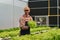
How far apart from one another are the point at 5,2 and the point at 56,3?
577cm

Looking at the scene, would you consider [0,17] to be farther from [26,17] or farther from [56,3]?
[56,3]

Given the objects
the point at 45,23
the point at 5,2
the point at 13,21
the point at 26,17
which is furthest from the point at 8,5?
the point at 26,17

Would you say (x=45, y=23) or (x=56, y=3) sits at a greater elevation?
(x=56, y=3)

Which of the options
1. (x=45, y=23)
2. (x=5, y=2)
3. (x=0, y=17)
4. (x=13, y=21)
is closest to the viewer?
(x=0, y=17)

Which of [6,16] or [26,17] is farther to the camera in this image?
[6,16]

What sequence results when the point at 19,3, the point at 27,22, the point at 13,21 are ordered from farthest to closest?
the point at 19,3 → the point at 13,21 → the point at 27,22

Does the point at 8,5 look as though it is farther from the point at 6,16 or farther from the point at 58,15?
the point at 58,15

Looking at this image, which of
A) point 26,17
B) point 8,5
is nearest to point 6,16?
point 8,5

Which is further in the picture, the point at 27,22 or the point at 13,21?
the point at 13,21

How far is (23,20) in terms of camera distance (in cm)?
512

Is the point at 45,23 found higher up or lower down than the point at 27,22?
lower down

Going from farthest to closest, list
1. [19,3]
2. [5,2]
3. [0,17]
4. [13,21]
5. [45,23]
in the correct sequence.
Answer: [45,23], [19,3], [13,21], [5,2], [0,17]

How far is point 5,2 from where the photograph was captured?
11672 mm

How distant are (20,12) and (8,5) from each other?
2648mm
